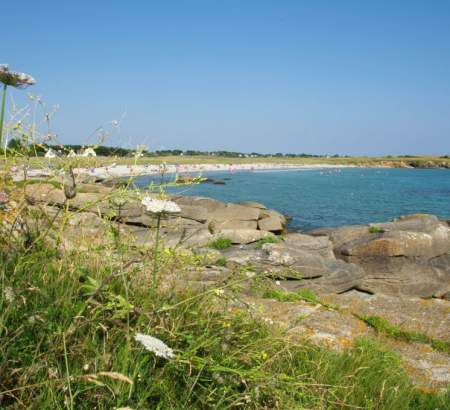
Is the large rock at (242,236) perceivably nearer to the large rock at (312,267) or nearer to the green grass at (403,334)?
the large rock at (312,267)

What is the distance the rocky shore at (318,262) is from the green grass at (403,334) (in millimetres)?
123

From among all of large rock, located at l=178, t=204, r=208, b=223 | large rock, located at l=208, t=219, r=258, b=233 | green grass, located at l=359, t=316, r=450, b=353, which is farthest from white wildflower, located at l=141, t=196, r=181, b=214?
large rock, located at l=178, t=204, r=208, b=223

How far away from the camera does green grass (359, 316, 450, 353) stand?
238 inches

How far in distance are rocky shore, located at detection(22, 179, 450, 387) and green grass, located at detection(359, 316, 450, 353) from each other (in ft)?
0.40

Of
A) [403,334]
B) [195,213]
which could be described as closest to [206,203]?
[195,213]

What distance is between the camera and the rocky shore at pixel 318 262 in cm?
390

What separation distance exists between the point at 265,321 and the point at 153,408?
1.54 metres

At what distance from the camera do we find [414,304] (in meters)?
8.59

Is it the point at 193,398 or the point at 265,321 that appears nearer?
the point at 193,398

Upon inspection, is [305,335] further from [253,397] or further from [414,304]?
[414,304]

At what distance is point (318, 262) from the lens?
10.8 metres

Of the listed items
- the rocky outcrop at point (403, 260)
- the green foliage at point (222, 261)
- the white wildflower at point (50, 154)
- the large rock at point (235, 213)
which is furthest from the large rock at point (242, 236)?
the white wildflower at point (50, 154)

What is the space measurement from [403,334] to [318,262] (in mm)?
4435

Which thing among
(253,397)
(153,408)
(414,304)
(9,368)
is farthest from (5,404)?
(414,304)
